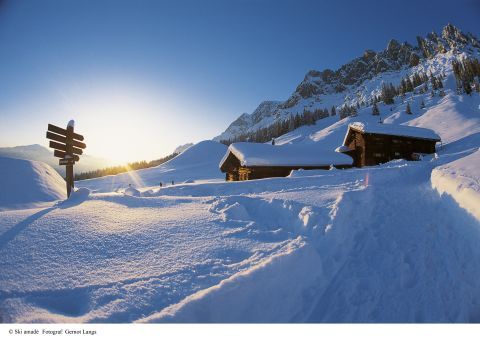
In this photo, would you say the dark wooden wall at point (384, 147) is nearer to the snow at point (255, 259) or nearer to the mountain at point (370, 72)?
the snow at point (255, 259)

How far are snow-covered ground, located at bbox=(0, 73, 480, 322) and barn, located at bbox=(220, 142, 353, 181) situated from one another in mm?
10794

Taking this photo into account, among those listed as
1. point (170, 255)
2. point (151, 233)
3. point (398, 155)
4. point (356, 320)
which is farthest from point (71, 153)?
point (398, 155)

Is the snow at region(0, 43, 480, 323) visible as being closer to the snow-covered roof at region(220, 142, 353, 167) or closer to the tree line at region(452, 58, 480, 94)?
the snow-covered roof at region(220, 142, 353, 167)

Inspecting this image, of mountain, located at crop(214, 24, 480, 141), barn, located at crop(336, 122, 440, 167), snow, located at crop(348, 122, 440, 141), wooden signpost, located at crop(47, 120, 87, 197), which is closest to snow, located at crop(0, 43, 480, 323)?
wooden signpost, located at crop(47, 120, 87, 197)

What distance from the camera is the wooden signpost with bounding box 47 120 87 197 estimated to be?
9.05 metres

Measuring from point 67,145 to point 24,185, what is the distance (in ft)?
14.2

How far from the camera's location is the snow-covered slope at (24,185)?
1031 cm

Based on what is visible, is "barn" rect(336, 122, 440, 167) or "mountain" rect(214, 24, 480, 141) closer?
"barn" rect(336, 122, 440, 167)

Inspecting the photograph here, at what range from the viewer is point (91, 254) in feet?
13.1

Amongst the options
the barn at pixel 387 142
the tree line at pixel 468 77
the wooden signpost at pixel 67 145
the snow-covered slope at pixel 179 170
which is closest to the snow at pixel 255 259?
the wooden signpost at pixel 67 145

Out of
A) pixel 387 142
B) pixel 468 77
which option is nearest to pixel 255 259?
pixel 387 142

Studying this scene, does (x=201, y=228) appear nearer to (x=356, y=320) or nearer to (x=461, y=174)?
(x=356, y=320)

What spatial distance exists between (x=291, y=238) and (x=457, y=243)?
2978 millimetres

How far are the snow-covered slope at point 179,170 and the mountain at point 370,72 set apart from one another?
69.8 meters
